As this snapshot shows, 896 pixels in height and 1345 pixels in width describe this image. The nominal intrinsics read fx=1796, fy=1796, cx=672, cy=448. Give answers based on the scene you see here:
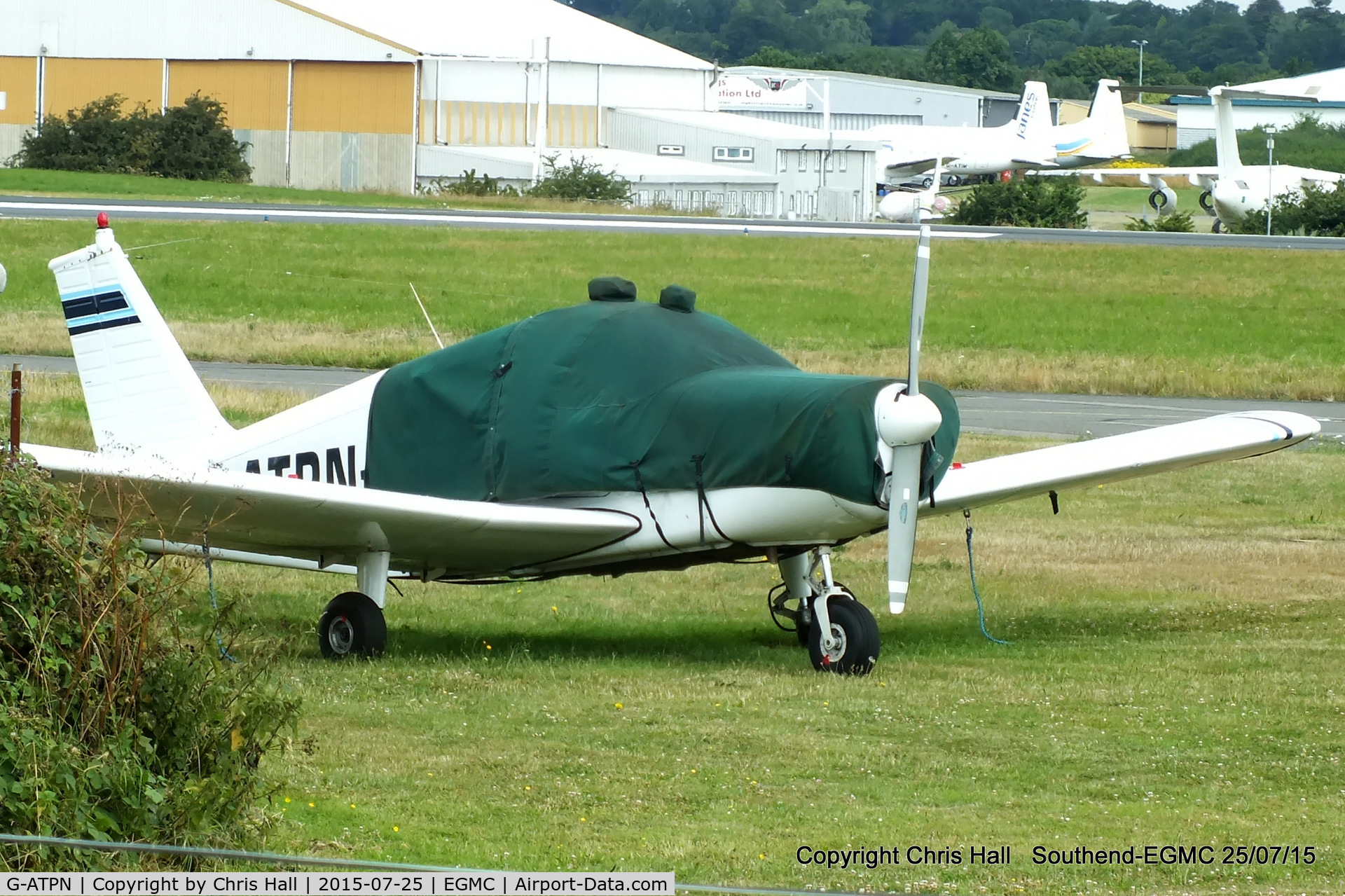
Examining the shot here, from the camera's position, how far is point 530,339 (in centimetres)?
1091

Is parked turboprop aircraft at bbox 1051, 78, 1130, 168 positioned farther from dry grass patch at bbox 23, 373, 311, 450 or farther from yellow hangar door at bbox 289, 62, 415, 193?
dry grass patch at bbox 23, 373, 311, 450

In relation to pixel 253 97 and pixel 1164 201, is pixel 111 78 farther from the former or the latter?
pixel 1164 201

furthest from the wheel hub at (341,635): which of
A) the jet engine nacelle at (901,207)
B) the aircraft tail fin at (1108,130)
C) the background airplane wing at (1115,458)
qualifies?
the aircraft tail fin at (1108,130)

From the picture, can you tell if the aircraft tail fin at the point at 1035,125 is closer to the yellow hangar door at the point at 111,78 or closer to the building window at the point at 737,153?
the building window at the point at 737,153

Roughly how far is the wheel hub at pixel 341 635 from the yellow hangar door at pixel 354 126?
2526 inches

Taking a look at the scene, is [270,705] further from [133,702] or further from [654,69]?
[654,69]

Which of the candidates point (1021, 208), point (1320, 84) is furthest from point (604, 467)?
point (1320, 84)

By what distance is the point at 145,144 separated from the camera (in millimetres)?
69562

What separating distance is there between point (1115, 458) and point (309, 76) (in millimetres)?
66782

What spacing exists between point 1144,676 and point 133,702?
19.5 ft

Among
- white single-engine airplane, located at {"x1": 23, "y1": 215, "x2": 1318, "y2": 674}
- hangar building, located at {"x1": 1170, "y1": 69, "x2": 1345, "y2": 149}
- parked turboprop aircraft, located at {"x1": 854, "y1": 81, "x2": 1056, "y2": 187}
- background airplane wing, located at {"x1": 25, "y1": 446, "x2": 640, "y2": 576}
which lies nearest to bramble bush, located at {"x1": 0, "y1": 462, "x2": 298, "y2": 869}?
background airplane wing, located at {"x1": 25, "y1": 446, "x2": 640, "y2": 576}

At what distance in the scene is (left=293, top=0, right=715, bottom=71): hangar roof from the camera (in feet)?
247

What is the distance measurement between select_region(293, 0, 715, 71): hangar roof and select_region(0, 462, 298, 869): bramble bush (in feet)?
228

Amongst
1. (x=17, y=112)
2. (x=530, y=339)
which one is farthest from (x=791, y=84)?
(x=530, y=339)
